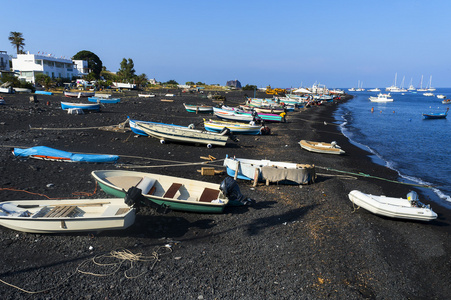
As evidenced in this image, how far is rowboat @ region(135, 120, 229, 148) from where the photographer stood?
1984cm

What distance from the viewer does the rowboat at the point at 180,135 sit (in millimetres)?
19844

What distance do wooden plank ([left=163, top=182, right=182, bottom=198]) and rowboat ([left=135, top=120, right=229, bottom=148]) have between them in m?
9.12

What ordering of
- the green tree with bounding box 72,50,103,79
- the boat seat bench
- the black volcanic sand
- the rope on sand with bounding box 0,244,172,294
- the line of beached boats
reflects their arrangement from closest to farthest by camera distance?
1. the black volcanic sand
2. the rope on sand with bounding box 0,244,172,294
3. the line of beached boats
4. the boat seat bench
5. the green tree with bounding box 72,50,103,79

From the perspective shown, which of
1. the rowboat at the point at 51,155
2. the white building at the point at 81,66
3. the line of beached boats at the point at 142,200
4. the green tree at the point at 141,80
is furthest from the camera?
the white building at the point at 81,66

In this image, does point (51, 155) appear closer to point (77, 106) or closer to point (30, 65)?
point (77, 106)

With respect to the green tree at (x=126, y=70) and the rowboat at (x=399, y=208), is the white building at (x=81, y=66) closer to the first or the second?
the green tree at (x=126, y=70)

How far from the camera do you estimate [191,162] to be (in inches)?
656

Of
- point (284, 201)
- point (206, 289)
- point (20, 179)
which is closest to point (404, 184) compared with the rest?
point (284, 201)

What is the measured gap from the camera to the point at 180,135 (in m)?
19.9

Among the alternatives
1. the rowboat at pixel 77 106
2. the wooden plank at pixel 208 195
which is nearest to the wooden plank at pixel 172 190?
the wooden plank at pixel 208 195

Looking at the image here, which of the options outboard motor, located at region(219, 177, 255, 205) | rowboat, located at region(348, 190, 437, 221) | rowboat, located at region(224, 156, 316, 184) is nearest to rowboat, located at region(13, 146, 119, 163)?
rowboat, located at region(224, 156, 316, 184)

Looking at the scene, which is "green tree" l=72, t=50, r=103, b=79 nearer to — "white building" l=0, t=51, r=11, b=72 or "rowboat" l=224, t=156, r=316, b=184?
"white building" l=0, t=51, r=11, b=72

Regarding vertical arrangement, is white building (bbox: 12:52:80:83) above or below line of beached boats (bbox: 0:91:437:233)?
above

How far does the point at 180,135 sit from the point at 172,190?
9.64 metres
